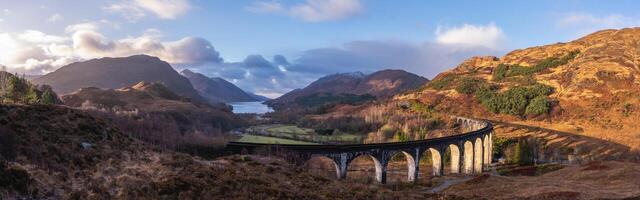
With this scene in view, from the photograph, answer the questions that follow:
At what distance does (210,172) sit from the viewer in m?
32.7

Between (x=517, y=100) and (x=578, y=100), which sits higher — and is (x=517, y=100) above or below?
above

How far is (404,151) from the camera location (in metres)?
66.3

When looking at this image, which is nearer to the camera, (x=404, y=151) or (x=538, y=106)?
(x=404, y=151)

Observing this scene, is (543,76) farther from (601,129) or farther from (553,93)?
(601,129)

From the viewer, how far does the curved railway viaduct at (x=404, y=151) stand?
53.4 metres

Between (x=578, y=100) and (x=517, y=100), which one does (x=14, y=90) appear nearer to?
(x=517, y=100)

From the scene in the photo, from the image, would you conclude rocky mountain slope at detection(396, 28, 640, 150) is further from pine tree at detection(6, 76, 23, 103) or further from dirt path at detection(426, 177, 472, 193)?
pine tree at detection(6, 76, 23, 103)

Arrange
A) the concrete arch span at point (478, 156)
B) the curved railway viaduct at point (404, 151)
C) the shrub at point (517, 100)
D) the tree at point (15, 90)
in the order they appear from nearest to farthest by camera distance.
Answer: the curved railway viaduct at point (404, 151) → the tree at point (15, 90) → the concrete arch span at point (478, 156) → the shrub at point (517, 100)

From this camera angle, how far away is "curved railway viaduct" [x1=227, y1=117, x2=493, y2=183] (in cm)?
5338

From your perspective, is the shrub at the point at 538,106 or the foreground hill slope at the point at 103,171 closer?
the foreground hill slope at the point at 103,171

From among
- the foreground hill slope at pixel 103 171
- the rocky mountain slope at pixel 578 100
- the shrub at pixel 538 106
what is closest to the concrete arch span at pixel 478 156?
the rocky mountain slope at pixel 578 100

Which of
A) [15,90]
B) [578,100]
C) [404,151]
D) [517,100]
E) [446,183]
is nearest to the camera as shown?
[404,151]

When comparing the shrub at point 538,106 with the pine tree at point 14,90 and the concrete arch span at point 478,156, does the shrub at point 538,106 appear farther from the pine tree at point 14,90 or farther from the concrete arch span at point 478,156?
the pine tree at point 14,90

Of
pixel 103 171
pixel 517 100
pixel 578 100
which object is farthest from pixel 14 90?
pixel 578 100
